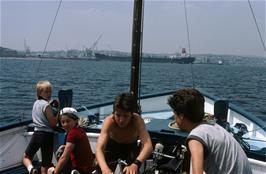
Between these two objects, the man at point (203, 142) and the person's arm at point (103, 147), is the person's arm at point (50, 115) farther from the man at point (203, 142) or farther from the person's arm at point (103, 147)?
the man at point (203, 142)

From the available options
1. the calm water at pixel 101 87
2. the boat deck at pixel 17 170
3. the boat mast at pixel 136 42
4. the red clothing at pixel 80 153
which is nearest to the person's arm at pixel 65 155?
the red clothing at pixel 80 153

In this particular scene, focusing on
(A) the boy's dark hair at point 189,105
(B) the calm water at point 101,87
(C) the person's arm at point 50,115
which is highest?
(A) the boy's dark hair at point 189,105

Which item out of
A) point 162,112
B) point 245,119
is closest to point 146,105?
point 162,112

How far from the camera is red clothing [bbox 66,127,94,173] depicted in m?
4.49

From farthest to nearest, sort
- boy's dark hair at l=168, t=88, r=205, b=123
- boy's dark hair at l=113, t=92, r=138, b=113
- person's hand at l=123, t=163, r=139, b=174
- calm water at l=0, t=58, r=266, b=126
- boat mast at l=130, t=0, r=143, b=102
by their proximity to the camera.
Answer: calm water at l=0, t=58, r=266, b=126 < boat mast at l=130, t=0, r=143, b=102 < boy's dark hair at l=113, t=92, r=138, b=113 < person's hand at l=123, t=163, r=139, b=174 < boy's dark hair at l=168, t=88, r=205, b=123

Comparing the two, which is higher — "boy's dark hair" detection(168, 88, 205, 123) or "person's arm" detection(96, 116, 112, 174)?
"boy's dark hair" detection(168, 88, 205, 123)

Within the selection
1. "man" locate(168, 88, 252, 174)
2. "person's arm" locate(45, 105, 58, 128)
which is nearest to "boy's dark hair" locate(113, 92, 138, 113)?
"man" locate(168, 88, 252, 174)

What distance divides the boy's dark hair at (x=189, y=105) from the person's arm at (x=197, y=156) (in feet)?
0.68

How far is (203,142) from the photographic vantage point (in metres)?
2.52

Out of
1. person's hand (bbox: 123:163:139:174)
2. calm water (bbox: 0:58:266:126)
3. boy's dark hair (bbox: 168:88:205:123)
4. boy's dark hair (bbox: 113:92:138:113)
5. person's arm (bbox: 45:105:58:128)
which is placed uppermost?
boy's dark hair (bbox: 168:88:205:123)

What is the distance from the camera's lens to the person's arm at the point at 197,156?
2.48m

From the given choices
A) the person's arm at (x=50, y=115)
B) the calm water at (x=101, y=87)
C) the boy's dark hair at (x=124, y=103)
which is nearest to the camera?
the boy's dark hair at (x=124, y=103)

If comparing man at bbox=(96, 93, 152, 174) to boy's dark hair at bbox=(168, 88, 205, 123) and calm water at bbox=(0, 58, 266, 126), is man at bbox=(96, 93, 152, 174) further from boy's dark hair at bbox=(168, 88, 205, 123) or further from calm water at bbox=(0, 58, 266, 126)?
calm water at bbox=(0, 58, 266, 126)

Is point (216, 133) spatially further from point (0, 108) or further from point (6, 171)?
point (0, 108)
